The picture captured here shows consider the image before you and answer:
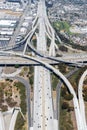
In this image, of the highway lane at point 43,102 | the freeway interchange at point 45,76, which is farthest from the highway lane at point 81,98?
the highway lane at point 43,102

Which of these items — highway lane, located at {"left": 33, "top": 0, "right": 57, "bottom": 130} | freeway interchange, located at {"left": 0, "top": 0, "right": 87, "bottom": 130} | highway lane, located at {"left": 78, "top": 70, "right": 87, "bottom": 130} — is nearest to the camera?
highway lane, located at {"left": 33, "top": 0, "right": 57, "bottom": 130}

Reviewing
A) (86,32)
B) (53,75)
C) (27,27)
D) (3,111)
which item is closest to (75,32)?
(86,32)

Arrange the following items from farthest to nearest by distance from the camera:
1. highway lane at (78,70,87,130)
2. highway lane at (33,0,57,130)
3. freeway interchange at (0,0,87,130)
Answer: highway lane at (78,70,87,130), freeway interchange at (0,0,87,130), highway lane at (33,0,57,130)

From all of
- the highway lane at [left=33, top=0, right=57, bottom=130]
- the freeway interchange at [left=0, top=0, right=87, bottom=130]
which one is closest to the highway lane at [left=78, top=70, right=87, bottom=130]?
the freeway interchange at [left=0, top=0, right=87, bottom=130]

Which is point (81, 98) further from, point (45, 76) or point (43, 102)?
point (45, 76)

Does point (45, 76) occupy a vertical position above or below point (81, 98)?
above

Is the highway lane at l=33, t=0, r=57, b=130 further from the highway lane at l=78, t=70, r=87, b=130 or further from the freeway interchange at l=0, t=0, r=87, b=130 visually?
the highway lane at l=78, t=70, r=87, b=130

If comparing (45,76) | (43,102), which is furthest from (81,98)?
(45,76)

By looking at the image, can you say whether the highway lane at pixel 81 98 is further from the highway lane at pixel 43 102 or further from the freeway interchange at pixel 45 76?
the highway lane at pixel 43 102

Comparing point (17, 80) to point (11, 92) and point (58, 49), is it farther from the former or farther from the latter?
point (58, 49)
